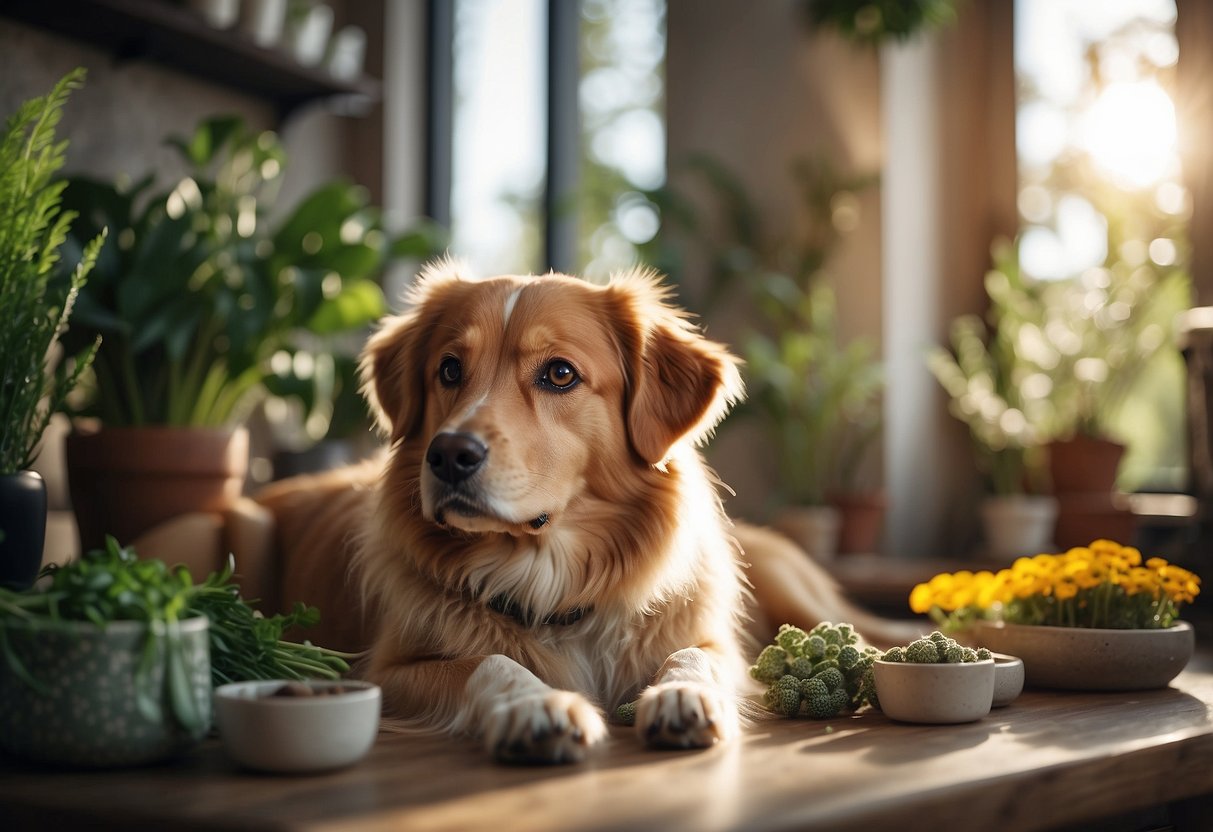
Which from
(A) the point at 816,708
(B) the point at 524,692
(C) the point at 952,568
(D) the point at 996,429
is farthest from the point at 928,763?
(D) the point at 996,429

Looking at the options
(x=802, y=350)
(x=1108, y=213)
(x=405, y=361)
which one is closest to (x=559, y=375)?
(x=405, y=361)

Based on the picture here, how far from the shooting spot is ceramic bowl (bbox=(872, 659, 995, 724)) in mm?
1571

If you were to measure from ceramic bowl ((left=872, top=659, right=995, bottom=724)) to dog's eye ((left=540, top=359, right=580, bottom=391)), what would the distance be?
0.69m

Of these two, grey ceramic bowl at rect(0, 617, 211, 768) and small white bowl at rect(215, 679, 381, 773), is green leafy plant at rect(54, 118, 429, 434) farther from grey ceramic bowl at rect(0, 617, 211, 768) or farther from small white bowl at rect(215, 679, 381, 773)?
small white bowl at rect(215, 679, 381, 773)

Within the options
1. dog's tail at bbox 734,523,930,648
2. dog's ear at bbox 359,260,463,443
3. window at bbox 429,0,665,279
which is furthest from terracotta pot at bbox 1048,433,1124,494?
dog's ear at bbox 359,260,463,443

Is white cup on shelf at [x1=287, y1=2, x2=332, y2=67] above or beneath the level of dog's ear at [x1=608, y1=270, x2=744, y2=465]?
above

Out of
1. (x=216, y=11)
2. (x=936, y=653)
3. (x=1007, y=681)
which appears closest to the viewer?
(x=936, y=653)

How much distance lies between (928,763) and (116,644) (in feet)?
3.14

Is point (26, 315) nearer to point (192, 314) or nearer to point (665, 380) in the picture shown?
point (665, 380)

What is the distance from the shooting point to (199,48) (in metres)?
3.89

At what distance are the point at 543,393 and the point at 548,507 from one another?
19 cm

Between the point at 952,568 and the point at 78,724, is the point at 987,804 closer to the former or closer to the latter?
the point at 78,724

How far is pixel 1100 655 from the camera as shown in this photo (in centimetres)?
185

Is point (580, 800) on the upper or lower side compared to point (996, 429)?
lower
